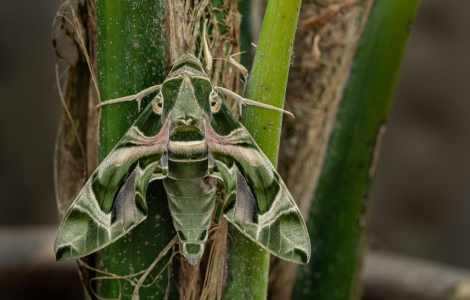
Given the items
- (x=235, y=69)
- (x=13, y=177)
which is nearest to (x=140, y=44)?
(x=235, y=69)

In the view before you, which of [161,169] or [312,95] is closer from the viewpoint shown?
[161,169]

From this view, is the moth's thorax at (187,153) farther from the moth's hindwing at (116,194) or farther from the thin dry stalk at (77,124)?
the thin dry stalk at (77,124)

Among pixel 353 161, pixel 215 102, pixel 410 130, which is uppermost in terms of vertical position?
pixel 215 102

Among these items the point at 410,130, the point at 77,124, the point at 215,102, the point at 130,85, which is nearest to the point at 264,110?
the point at 215,102

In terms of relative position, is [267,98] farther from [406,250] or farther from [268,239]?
[406,250]

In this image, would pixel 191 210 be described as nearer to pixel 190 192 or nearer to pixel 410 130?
pixel 190 192

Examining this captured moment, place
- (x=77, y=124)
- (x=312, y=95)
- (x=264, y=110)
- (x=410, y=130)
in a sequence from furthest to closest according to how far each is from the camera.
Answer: (x=410, y=130) < (x=312, y=95) < (x=77, y=124) < (x=264, y=110)

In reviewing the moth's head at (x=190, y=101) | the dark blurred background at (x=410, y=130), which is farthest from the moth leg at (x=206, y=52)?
the dark blurred background at (x=410, y=130)

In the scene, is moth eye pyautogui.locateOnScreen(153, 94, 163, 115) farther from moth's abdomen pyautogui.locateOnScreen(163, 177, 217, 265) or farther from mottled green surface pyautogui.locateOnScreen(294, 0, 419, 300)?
mottled green surface pyautogui.locateOnScreen(294, 0, 419, 300)
